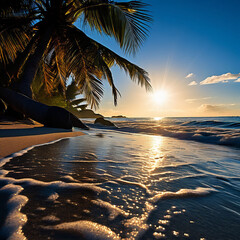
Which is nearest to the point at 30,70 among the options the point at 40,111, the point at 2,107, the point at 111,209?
the point at 2,107

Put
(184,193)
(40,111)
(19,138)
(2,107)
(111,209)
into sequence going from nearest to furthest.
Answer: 1. (111,209)
2. (184,193)
3. (19,138)
4. (40,111)
5. (2,107)

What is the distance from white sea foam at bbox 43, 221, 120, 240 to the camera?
46 centimetres

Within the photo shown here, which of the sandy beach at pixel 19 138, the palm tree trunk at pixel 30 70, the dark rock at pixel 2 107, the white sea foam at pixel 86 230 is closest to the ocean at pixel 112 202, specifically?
the white sea foam at pixel 86 230

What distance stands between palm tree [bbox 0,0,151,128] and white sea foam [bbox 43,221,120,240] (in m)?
4.30

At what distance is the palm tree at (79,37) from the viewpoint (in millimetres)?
4168

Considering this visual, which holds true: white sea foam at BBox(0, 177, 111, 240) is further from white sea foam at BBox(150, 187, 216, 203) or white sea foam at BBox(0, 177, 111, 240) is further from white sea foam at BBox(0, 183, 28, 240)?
white sea foam at BBox(150, 187, 216, 203)

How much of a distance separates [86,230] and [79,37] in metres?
5.23

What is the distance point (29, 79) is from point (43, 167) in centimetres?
386

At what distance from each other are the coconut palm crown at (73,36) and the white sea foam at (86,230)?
14.1 ft

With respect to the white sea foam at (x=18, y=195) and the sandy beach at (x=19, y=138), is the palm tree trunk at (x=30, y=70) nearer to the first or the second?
the sandy beach at (x=19, y=138)

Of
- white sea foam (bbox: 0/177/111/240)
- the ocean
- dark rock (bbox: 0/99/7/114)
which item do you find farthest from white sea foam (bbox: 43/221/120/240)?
dark rock (bbox: 0/99/7/114)

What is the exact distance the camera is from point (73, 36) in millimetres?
4660

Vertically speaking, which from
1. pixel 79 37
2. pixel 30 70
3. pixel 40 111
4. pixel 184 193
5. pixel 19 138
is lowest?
pixel 184 193

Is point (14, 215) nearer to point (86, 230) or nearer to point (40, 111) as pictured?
point (86, 230)
